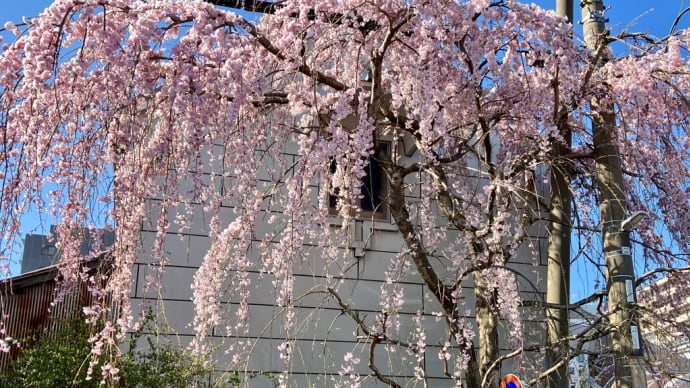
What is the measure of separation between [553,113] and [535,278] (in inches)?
143

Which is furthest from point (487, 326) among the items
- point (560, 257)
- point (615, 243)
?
point (615, 243)

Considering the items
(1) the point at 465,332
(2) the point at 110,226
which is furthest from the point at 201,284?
(1) the point at 465,332

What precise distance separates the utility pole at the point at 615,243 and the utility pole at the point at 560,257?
41 centimetres

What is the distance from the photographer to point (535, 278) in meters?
9.04

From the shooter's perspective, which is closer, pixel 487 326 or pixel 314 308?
pixel 487 326

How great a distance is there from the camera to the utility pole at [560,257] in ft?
21.0

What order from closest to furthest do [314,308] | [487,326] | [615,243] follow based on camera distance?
[615,243] → [487,326] → [314,308]

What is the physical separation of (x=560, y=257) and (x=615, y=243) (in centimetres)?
144

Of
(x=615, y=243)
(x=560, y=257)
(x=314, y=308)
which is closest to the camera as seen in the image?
(x=615, y=243)

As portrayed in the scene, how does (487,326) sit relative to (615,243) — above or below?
below

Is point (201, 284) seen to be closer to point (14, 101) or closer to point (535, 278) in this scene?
point (14, 101)

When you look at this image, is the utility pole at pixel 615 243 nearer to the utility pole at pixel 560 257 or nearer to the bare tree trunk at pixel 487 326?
the utility pole at pixel 560 257

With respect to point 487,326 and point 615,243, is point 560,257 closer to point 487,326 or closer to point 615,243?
point 487,326

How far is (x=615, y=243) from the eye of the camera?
17.3 feet
